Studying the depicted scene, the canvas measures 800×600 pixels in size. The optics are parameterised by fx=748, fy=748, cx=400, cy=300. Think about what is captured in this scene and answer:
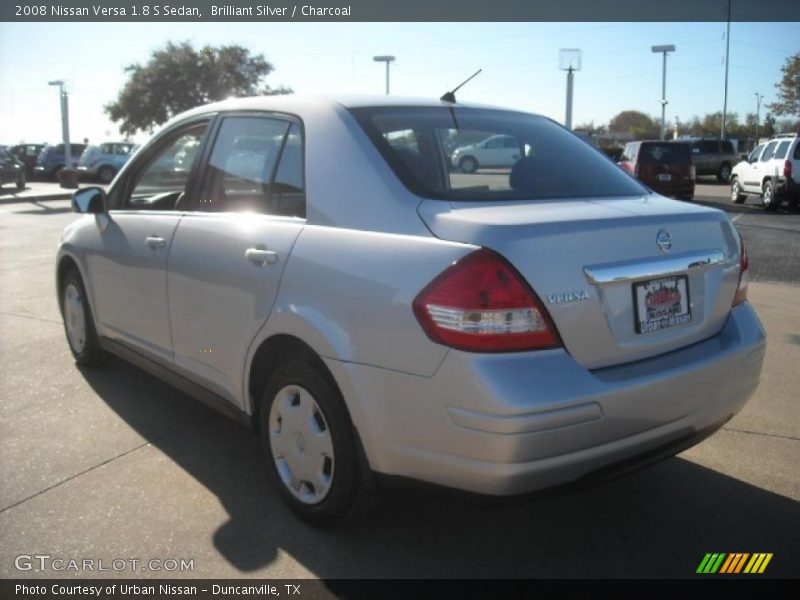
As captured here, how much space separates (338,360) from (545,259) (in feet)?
2.62

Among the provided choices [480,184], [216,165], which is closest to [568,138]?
[480,184]

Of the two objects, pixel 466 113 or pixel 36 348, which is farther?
pixel 36 348

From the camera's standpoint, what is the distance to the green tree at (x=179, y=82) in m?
45.7

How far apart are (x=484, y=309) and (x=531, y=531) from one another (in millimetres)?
1159

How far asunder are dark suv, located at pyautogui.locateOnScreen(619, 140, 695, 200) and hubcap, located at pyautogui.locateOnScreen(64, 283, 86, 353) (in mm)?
17374

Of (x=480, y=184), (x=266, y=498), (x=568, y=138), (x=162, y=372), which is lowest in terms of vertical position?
(x=266, y=498)

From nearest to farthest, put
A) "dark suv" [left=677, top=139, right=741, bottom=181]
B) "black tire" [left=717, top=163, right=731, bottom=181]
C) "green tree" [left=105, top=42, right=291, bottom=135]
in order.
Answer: "dark suv" [left=677, top=139, right=741, bottom=181] → "black tire" [left=717, top=163, right=731, bottom=181] → "green tree" [left=105, top=42, right=291, bottom=135]

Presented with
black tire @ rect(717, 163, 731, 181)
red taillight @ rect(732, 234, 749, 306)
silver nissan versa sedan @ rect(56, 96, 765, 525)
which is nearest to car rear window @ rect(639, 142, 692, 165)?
black tire @ rect(717, 163, 731, 181)

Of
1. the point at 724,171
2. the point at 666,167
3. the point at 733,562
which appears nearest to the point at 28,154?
the point at 666,167

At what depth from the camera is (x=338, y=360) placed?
8.64 ft

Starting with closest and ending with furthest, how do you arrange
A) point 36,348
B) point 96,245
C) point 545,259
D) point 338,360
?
point 545,259, point 338,360, point 96,245, point 36,348

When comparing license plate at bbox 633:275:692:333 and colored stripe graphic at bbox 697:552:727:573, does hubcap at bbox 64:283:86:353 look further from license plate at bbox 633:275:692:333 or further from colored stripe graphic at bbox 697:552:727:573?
colored stripe graphic at bbox 697:552:727:573

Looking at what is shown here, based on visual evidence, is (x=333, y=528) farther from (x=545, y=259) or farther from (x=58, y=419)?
(x=58, y=419)

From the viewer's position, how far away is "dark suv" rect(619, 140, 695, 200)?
20.1 m
